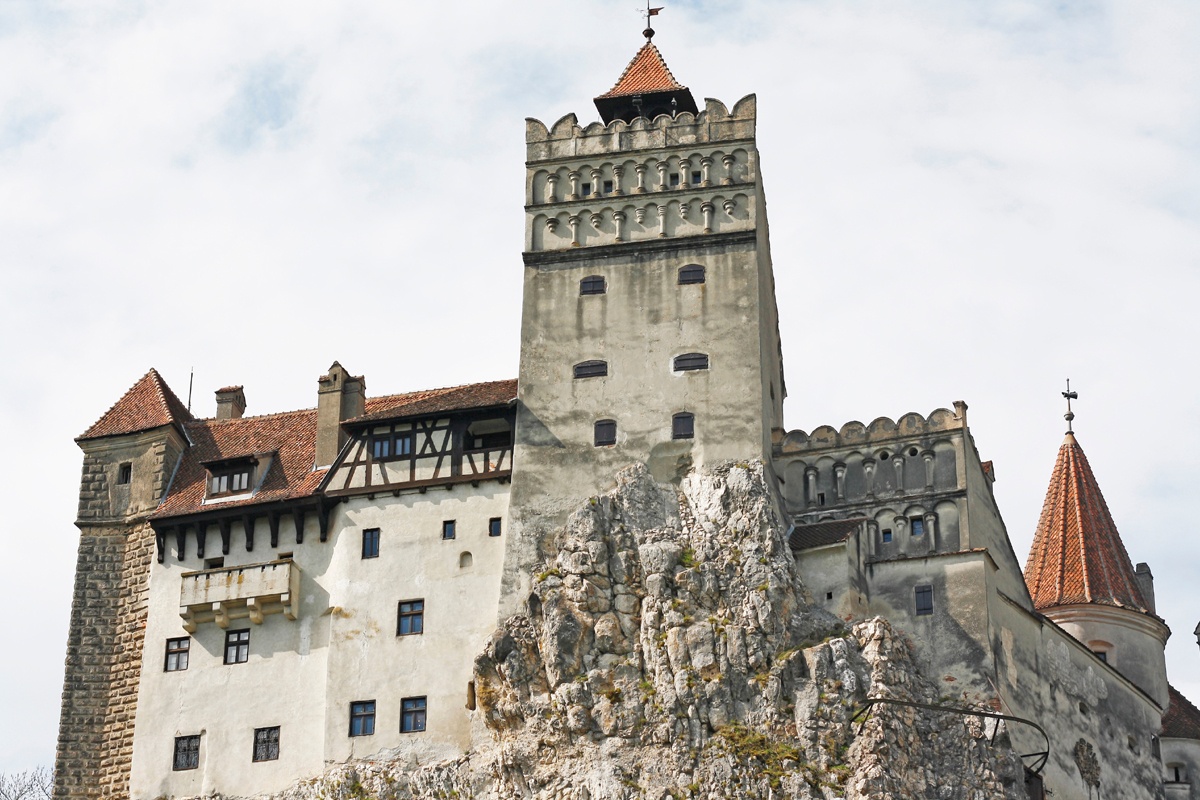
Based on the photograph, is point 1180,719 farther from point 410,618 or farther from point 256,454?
point 256,454

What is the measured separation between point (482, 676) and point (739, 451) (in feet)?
26.8

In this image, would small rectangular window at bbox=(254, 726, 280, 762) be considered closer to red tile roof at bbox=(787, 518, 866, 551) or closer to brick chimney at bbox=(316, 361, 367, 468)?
brick chimney at bbox=(316, 361, 367, 468)

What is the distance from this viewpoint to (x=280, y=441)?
5909cm

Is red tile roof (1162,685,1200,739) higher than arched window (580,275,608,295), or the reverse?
arched window (580,275,608,295)

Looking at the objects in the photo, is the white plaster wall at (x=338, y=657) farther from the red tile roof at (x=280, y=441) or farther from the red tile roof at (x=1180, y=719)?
the red tile roof at (x=1180, y=719)

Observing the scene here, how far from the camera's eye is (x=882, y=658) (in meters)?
50.6

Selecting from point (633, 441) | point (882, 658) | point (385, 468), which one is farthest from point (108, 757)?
point (882, 658)

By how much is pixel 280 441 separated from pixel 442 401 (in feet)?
16.7

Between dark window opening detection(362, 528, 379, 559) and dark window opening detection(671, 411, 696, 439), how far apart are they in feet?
25.0

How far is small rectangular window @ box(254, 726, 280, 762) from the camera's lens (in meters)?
53.5

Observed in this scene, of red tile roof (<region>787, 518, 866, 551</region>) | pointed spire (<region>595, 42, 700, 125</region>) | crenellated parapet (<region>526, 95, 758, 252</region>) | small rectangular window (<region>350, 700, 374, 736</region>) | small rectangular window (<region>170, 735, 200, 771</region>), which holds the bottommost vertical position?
small rectangular window (<region>170, 735, 200, 771</region>)

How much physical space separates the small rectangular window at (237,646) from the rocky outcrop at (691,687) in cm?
408

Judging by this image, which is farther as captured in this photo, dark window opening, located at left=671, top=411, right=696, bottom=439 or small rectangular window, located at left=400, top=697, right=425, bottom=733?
dark window opening, located at left=671, top=411, right=696, bottom=439

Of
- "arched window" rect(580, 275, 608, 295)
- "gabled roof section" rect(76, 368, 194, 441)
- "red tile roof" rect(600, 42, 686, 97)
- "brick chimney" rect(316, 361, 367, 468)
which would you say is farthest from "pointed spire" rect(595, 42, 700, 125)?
"gabled roof section" rect(76, 368, 194, 441)
